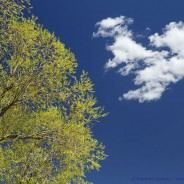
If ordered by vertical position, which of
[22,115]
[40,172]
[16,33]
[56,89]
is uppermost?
[16,33]

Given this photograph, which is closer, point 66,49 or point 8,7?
point 8,7

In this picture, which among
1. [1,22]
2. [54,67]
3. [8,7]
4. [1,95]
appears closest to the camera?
[8,7]

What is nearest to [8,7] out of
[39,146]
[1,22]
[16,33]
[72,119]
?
[1,22]

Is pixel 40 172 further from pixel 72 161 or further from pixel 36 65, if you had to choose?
pixel 36 65

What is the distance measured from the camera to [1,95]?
21.9 meters

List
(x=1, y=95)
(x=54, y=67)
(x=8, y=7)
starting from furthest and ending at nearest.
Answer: (x=54, y=67) < (x=1, y=95) < (x=8, y=7)

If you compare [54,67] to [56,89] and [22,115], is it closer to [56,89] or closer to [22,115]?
[56,89]

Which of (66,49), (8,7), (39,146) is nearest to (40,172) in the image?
(39,146)

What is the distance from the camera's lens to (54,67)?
23.4 metres

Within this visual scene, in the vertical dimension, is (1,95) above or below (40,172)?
above

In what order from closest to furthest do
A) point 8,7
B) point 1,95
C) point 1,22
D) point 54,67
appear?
1. point 8,7
2. point 1,22
3. point 1,95
4. point 54,67

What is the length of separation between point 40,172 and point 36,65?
21.9 ft

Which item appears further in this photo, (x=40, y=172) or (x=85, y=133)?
(x=40, y=172)

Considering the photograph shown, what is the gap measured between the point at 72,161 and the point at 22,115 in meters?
3.98
